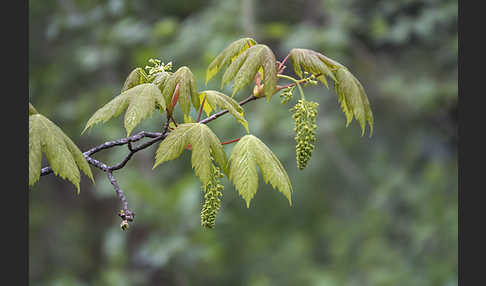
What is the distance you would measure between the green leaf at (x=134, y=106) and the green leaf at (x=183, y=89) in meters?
0.05

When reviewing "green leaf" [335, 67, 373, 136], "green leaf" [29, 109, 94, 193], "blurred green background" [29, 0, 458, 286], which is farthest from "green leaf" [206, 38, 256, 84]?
"blurred green background" [29, 0, 458, 286]

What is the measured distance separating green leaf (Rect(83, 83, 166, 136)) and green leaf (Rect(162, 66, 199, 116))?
0.05m

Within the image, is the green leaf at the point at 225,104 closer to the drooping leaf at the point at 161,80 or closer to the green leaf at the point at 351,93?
the drooping leaf at the point at 161,80

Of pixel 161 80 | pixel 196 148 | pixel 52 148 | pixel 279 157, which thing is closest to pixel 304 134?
pixel 196 148

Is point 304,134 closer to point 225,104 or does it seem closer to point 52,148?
point 225,104

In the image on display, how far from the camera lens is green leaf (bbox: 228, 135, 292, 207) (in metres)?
1.26

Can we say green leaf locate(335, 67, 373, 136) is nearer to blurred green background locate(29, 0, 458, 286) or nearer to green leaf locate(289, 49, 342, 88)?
green leaf locate(289, 49, 342, 88)

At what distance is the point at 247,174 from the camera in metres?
1.27

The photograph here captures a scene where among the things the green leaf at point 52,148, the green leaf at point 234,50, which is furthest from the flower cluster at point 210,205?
the green leaf at point 234,50

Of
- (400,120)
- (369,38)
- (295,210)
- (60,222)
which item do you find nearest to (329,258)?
(295,210)

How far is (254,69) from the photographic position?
1324 millimetres

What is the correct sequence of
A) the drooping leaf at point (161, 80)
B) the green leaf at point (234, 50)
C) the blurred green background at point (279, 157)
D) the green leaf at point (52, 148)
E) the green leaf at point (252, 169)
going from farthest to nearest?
the blurred green background at point (279, 157) → the green leaf at point (234, 50) → the drooping leaf at point (161, 80) → the green leaf at point (252, 169) → the green leaf at point (52, 148)

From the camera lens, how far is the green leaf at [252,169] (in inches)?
49.5

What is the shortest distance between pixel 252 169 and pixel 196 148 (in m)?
0.15
